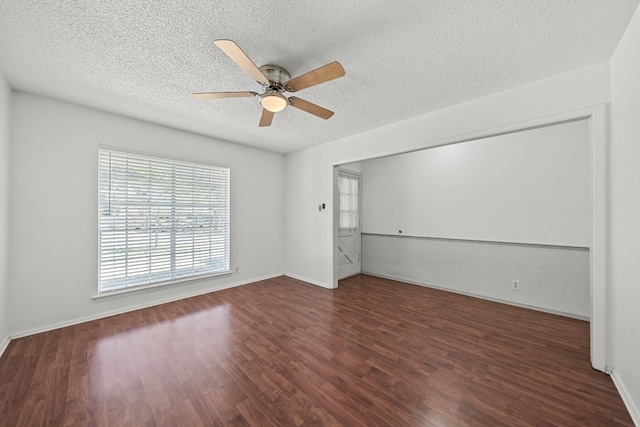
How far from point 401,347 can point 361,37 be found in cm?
278

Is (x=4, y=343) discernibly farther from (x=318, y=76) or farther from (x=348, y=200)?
(x=348, y=200)

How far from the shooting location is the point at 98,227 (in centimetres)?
301

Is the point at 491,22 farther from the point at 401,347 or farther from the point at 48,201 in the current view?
the point at 48,201

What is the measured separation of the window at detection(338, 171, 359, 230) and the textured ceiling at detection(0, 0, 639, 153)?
2.37 m

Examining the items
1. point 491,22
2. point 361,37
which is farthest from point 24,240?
point 491,22

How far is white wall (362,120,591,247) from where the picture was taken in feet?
10.2

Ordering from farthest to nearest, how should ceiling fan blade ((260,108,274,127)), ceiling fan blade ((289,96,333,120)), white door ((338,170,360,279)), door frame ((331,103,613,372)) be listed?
white door ((338,170,360,279)) < ceiling fan blade ((260,108,274,127)) < ceiling fan blade ((289,96,333,120)) < door frame ((331,103,613,372))

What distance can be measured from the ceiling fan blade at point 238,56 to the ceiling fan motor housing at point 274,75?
16 cm

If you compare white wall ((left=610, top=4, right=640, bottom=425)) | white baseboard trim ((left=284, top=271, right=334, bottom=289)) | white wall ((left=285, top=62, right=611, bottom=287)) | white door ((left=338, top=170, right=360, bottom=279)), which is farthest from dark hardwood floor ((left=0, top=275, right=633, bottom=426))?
white door ((left=338, top=170, right=360, bottom=279))

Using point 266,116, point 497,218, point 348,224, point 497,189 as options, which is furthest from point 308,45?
point 348,224

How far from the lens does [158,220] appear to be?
3494mm

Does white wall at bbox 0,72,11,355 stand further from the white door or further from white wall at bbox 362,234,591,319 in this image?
white wall at bbox 362,234,591,319

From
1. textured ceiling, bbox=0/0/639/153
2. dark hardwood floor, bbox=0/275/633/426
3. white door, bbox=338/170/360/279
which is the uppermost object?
textured ceiling, bbox=0/0/639/153

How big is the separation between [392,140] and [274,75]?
6.50 ft
